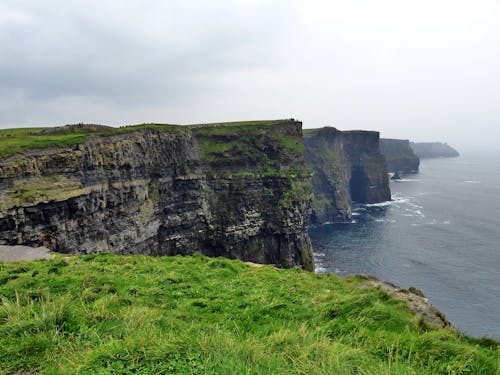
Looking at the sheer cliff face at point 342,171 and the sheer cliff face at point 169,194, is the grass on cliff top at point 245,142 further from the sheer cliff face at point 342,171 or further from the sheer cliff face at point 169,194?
the sheer cliff face at point 342,171

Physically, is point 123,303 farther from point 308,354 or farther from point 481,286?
point 481,286

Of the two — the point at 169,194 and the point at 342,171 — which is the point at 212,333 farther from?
the point at 342,171

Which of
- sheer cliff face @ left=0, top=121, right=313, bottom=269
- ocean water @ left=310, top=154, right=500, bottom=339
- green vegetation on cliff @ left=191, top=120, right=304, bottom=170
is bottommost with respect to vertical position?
ocean water @ left=310, top=154, right=500, bottom=339

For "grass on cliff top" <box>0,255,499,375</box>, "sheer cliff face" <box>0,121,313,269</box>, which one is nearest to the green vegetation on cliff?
"sheer cliff face" <box>0,121,313,269</box>

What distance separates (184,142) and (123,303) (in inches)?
2022

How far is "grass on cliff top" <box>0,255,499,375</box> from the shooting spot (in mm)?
5344

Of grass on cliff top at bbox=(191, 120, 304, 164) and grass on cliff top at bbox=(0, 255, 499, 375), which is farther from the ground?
grass on cliff top at bbox=(191, 120, 304, 164)

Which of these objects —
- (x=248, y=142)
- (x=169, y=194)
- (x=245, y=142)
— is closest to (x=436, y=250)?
(x=248, y=142)

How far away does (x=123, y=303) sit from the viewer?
989cm

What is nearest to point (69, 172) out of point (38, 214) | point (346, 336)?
point (38, 214)

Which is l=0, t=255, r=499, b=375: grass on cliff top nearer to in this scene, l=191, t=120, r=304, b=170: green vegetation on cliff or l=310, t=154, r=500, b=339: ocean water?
l=310, t=154, r=500, b=339: ocean water

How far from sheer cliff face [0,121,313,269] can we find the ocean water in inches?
719

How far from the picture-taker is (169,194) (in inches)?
2146

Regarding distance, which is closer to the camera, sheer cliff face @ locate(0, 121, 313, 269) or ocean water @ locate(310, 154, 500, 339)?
sheer cliff face @ locate(0, 121, 313, 269)
